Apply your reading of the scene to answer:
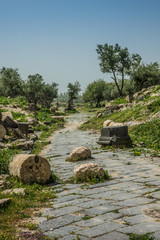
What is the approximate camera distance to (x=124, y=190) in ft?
19.3

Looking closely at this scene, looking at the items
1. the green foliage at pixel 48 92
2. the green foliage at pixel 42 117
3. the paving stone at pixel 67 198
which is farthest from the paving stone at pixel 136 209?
the green foliage at pixel 48 92

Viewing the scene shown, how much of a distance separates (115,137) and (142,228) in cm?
920

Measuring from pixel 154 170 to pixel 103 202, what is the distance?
3.19m

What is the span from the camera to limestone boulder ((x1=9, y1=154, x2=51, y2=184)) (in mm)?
6656

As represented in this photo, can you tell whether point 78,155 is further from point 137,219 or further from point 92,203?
point 137,219

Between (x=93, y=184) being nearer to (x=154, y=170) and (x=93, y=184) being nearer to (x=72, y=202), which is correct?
(x=72, y=202)

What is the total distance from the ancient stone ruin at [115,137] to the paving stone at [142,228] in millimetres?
8932

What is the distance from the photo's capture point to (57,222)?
14.0 feet

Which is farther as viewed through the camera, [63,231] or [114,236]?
[63,231]

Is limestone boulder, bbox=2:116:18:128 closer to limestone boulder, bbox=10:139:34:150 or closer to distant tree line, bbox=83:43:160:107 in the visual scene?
limestone boulder, bbox=10:139:34:150

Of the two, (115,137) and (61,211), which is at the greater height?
(115,137)

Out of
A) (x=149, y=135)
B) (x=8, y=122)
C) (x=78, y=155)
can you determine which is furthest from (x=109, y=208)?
(x=8, y=122)

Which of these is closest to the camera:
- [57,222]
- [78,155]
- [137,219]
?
[137,219]

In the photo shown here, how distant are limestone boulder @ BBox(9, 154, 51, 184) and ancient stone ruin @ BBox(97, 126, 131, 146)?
625 cm
